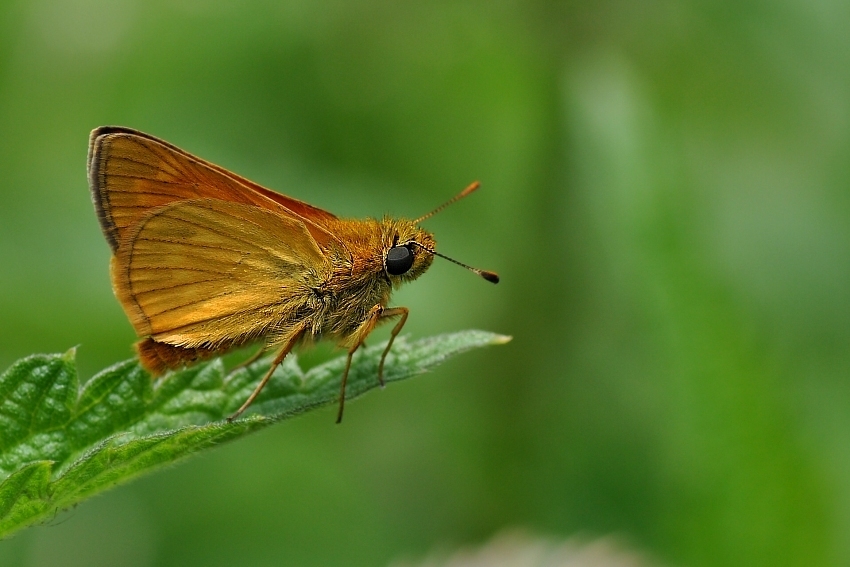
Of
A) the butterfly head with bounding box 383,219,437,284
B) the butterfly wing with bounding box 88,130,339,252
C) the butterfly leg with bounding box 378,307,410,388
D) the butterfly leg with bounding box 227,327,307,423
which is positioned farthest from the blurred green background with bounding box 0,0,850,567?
the butterfly leg with bounding box 227,327,307,423

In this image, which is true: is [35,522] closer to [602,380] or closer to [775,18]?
[602,380]

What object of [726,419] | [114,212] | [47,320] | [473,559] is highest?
[114,212]

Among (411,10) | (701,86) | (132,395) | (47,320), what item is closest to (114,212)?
(132,395)

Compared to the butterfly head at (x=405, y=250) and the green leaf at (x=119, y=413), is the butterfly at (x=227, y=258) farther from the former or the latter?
the green leaf at (x=119, y=413)

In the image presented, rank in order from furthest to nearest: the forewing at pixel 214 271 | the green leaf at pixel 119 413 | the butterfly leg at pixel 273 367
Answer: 1. the forewing at pixel 214 271
2. the butterfly leg at pixel 273 367
3. the green leaf at pixel 119 413

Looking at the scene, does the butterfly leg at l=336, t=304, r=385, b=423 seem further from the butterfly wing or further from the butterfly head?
the butterfly wing

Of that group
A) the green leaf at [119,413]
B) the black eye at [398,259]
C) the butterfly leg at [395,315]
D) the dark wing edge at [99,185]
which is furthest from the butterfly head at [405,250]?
the dark wing edge at [99,185]

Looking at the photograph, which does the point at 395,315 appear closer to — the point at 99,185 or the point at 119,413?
the point at 99,185
